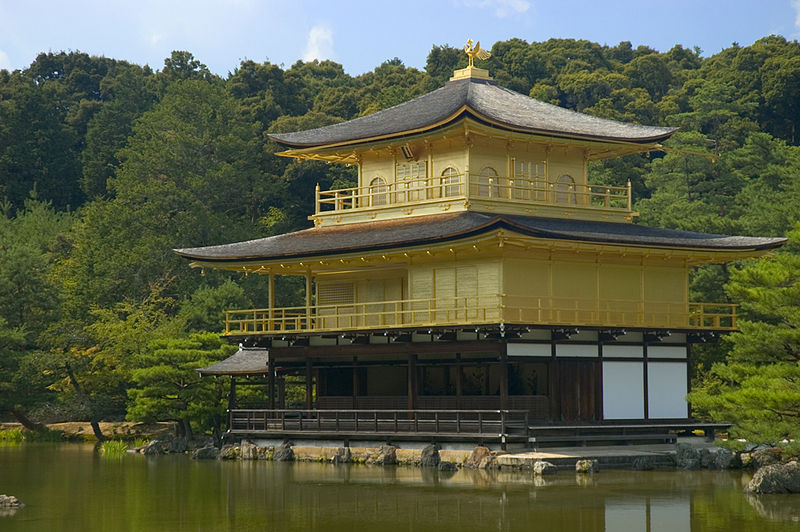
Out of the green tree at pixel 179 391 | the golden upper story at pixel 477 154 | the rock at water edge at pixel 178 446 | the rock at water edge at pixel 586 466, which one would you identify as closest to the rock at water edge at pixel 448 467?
the rock at water edge at pixel 586 466

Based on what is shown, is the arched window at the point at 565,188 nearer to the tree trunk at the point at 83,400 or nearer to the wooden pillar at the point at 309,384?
the wooden pillar at the point at 309,384

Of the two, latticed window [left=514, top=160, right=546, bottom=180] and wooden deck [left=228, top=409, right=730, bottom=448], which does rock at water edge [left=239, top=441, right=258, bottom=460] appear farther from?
latticed window [left=514, top=160, right=546, bottom=180]

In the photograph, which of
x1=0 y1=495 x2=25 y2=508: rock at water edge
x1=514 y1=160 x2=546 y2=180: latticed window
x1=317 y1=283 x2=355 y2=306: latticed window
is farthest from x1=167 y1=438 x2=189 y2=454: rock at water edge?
x1=0 y1=495 x2=25 y2=508: rock at water edge

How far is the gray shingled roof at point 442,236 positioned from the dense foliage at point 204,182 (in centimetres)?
360

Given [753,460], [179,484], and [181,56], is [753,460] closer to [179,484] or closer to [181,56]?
[179,484]

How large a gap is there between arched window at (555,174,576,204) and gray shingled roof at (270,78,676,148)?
1979 mm

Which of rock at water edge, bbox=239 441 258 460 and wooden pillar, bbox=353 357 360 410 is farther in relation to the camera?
wooden pillar, bbox=353 357 360 410

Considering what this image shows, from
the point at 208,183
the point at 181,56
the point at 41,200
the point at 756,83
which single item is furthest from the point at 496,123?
the point at 181,56

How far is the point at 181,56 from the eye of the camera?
110 m

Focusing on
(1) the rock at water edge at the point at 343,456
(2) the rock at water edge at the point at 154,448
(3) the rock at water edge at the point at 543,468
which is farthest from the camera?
(2) the rock at water edge at the point at 154,448

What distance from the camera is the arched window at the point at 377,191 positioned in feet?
156

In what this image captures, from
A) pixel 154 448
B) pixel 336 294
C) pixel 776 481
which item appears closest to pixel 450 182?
pixel 336 294

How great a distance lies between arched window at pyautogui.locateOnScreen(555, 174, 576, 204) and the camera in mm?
46188

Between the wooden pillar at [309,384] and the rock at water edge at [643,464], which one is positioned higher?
the wooden pillar at [309,384]
